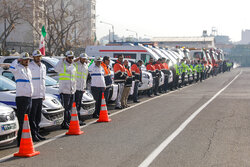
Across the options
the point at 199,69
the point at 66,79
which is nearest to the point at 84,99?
the point at 66,79

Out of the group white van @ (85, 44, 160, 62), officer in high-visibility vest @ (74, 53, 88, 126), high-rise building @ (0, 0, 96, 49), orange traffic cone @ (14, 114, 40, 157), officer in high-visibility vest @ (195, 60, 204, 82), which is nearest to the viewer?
orange traffic cone @ (14, 114, 40, 157)

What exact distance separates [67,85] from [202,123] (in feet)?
11.7

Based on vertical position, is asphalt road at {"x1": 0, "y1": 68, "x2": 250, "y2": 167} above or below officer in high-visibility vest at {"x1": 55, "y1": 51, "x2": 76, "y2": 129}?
below

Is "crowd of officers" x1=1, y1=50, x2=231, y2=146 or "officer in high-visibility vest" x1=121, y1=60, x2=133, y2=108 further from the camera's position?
"officer in high-visibility vest" x1=121, y1=60, x2=133, y2=108

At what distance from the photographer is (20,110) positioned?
29.1 feet

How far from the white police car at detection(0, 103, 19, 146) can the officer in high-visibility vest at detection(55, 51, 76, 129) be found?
7.96 ft

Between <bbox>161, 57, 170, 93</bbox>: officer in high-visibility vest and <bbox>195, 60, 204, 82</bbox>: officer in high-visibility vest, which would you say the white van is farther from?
<bbox>195, 60, 204, 82</bbox>: officer in high-visibility vest

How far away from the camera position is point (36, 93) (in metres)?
9.25

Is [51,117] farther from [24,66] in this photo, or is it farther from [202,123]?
[202,123]

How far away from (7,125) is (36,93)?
1.25 m

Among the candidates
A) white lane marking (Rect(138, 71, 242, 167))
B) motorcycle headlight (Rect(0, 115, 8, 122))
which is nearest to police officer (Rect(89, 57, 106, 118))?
white lane marking (Rect(138, 71, 242, 167))

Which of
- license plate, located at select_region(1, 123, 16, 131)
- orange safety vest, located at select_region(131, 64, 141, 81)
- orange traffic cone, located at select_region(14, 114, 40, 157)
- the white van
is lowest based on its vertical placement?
orange traffic cone, located at select_region(14, 114, 40, 157)

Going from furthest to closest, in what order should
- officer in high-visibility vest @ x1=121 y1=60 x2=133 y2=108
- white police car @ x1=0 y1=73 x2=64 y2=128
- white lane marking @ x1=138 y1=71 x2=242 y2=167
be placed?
officer in high-visibility vest @ x1=121 y1=60 x2=133 y2=108 → white police car @ x1=0 y1=73 x2=64 y2=128 → white lane marking @ x1=138 y1=71 x2=242 y2=167

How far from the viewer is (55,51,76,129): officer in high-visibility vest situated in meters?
10.8
